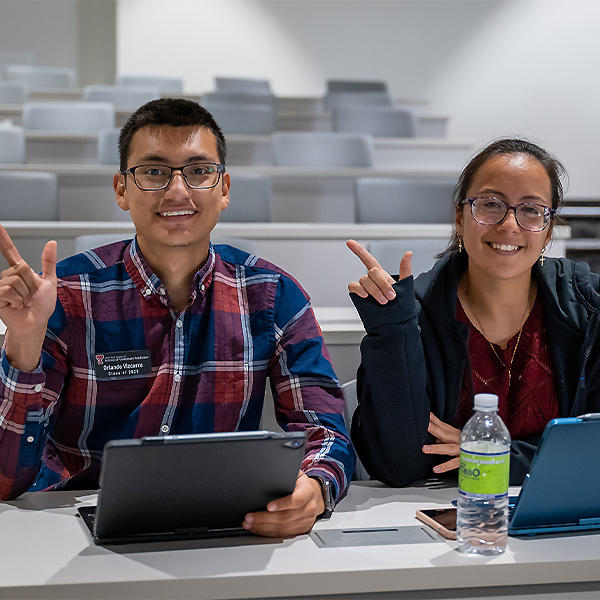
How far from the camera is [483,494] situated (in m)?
0.95

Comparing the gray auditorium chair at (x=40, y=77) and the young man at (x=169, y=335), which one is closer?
the young man at (x=169, y=335)

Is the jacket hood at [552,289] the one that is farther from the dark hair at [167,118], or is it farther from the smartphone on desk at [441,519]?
the dark hair at [167,118]

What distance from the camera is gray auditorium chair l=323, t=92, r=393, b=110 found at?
5.72 meters

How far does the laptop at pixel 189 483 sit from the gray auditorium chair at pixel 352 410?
17.8 inches

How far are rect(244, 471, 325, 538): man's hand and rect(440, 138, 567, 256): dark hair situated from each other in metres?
0.73

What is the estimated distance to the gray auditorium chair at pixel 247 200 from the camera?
2.85m

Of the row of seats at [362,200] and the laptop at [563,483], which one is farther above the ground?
the row of seats at [362,200]

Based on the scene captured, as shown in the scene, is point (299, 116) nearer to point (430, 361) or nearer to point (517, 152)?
point (517, 152)

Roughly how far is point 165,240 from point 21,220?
1.75m

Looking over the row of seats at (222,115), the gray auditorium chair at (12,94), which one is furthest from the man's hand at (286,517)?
the gray auditorium chair at (12,94)

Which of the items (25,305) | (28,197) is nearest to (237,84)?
(28,197)

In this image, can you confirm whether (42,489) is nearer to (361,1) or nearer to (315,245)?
(315,245)

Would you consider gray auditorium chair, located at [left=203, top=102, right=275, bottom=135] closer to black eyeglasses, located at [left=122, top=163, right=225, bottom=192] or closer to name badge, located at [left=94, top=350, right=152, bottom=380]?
black eyeglasses, located at [left=122, top=163, right=225, bottom=192]

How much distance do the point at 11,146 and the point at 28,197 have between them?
119 cm
